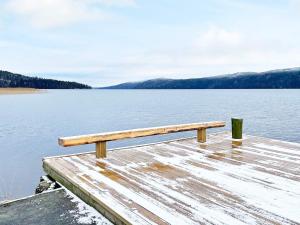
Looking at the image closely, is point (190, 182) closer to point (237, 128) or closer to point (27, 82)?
point (237, 128)

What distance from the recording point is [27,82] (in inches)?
6511

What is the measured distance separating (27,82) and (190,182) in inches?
6753

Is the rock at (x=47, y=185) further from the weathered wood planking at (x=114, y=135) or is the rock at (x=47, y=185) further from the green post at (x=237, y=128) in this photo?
the green post at (x=237, y=128)

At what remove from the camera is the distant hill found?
15864cm

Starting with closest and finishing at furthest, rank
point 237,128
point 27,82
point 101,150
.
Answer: point 101,150 < point 237,128 < point 27,82

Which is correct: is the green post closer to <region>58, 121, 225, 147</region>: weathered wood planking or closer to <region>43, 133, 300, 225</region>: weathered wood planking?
<region>43, 133, 300, 225</region>: weathered wood planking

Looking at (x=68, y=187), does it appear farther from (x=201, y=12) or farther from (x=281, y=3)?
(x=281, y=3)

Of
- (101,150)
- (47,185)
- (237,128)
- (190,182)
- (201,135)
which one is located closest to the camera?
(190,182)

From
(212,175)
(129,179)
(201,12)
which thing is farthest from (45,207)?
(201,12)

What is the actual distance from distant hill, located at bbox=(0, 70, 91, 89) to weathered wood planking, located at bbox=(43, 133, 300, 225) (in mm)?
164084

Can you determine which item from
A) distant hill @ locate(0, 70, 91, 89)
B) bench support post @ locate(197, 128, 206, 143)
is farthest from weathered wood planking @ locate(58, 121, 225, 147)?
distant hill @ locate(0, 70, 91, 89)

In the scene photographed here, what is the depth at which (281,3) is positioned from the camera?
4212cm

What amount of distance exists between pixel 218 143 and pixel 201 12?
102 ft

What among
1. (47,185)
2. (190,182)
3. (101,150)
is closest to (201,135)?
(101,150)
